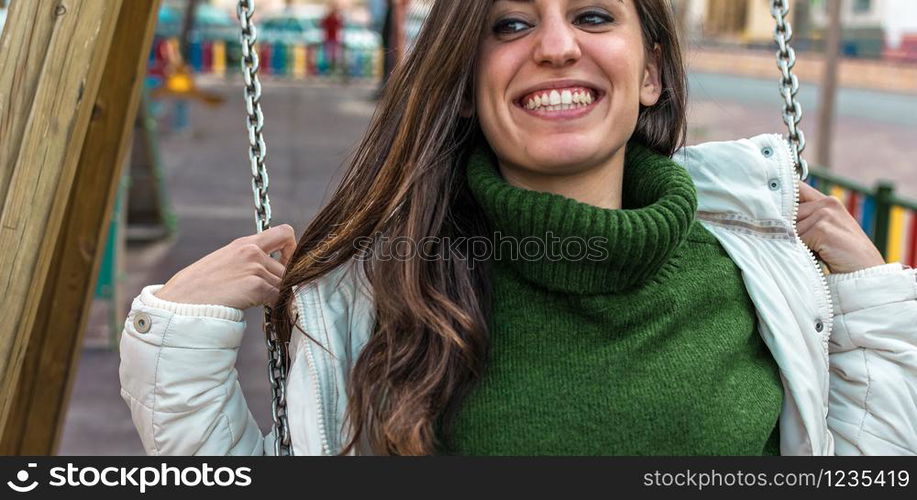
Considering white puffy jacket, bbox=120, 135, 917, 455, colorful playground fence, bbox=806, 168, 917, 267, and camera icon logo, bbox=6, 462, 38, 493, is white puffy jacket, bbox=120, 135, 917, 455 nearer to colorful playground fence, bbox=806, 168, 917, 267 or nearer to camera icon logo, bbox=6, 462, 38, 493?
camera icon logo, bbox=6, 462, 38, 493

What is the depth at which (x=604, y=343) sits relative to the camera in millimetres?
1795

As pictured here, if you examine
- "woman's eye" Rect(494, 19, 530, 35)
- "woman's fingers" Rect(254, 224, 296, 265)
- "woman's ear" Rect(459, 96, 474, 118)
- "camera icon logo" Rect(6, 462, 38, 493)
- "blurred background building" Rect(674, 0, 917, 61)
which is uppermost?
"blurred background building" Rect(674, 0, 917, 61)

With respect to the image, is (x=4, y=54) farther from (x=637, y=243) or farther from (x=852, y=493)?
(x=852, y=493)

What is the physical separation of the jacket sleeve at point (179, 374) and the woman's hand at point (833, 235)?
104 centimetres

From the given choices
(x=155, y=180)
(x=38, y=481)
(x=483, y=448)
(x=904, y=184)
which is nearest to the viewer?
(x=483, y=448)

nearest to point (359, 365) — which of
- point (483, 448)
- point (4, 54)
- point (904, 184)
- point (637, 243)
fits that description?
point (483, 448)

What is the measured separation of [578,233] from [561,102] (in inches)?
8.2

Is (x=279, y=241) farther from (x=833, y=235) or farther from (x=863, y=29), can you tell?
(x=863, y=29)

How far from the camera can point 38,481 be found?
1.85m

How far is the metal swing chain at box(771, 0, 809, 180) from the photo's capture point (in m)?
2.18

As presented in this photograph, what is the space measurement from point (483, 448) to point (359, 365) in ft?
0.73

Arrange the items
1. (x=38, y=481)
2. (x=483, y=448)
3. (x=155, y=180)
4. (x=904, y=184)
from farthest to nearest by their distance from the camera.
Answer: (x=904, y=184) → (x=155, y=180) → (x=38, y=481) → (x=483, y=448)

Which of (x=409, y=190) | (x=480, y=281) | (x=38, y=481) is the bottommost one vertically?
(x=38, y=481)

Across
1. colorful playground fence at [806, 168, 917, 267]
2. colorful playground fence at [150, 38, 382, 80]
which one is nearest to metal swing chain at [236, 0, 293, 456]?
colorful playground fence at [806, 168, 917, 267]
